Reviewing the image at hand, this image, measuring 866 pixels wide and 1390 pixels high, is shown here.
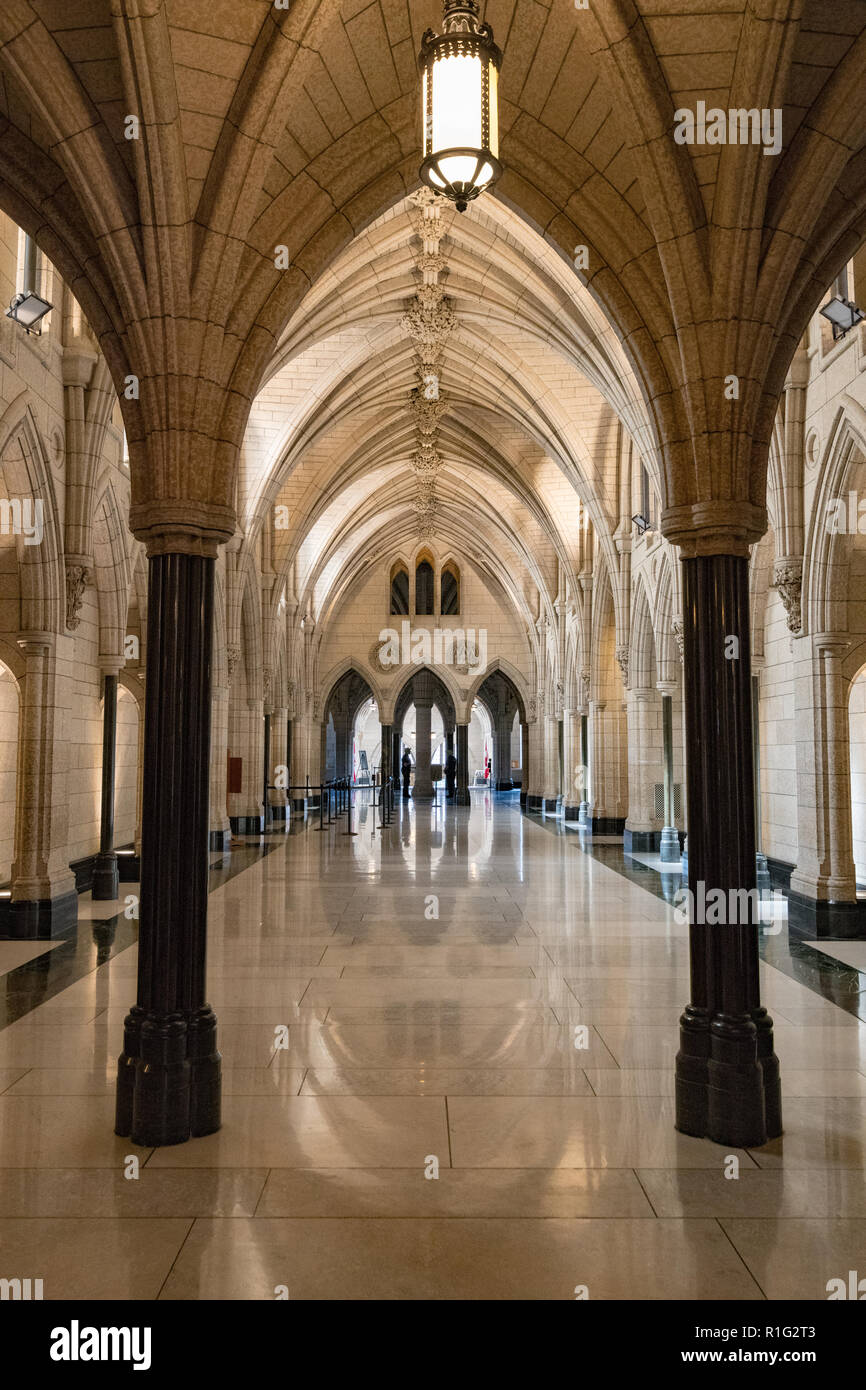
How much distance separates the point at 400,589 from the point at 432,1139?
30.6 meters

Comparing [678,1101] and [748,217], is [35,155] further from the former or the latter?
[678,1101]

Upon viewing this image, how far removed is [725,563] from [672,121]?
246 cm

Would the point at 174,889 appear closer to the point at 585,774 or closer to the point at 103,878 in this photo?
the point at 103,878

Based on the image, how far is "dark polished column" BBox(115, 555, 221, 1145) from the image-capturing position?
15.3 feet

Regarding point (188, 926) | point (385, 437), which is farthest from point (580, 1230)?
point (385, 437)

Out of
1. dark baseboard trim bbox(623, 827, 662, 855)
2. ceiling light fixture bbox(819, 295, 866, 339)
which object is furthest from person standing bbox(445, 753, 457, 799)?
ceiling light fixture bbox(819, 295, 866, 339)

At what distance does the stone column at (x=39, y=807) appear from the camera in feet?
31.6

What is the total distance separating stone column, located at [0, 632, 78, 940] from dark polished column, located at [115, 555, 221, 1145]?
5425mm

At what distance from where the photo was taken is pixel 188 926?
16.2 feet

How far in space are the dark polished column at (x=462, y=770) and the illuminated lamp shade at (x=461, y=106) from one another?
92.7ft

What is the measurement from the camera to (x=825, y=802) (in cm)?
994

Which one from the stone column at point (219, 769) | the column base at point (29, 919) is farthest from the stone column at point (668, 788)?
the column base at point (29, 919)

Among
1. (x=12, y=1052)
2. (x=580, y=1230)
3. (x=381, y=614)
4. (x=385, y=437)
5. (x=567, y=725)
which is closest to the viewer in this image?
(x=580, y=1230)

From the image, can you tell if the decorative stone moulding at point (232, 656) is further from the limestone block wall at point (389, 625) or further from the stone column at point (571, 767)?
the limestone block wall at point (389, 625)
